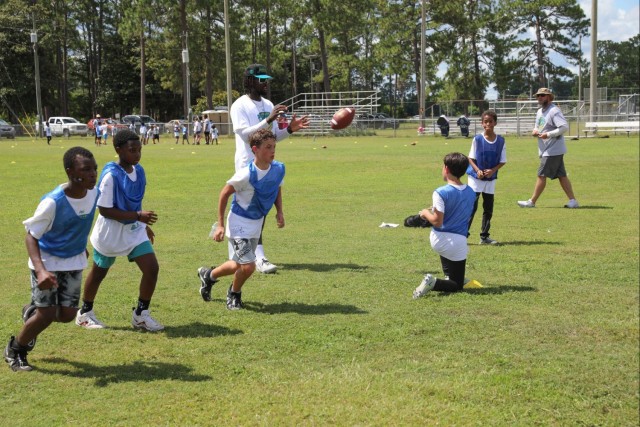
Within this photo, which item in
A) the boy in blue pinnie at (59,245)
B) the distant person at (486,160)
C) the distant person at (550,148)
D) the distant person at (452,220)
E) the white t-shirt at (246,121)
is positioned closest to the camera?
the boy in blue pinnie at (59,245)

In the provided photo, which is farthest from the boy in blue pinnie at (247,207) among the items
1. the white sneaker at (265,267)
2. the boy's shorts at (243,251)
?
the white sneaker at (265,267)

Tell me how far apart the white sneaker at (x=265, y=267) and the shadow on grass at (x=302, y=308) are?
54.8 inches

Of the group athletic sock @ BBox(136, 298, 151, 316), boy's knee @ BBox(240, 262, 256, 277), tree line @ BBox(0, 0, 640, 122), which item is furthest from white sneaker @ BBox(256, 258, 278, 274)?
tree line @ BBox(0, 0, 640, 122)

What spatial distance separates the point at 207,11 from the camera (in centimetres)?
6425

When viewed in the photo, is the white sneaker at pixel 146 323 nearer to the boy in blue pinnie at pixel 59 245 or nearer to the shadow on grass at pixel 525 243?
the boy in blue pinnie at pixel 59 245

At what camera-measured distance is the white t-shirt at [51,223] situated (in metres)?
5.09

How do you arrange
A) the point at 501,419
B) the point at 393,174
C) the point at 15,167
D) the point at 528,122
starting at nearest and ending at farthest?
the point at 501,419 → the point at 393,174 → the point at 15,167 → the point at 528,122

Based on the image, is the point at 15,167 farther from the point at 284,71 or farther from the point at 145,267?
the point at 284,71

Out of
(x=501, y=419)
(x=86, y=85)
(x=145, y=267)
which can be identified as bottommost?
(x=501, y=419)

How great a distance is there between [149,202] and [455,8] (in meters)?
51.1

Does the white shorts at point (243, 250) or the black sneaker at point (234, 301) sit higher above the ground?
the white shorts at point (243, 250)

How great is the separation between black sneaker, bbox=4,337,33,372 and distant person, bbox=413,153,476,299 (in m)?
3.78

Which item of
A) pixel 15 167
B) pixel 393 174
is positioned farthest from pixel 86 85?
pixel 393 174

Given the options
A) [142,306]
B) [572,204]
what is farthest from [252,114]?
[572,204]
